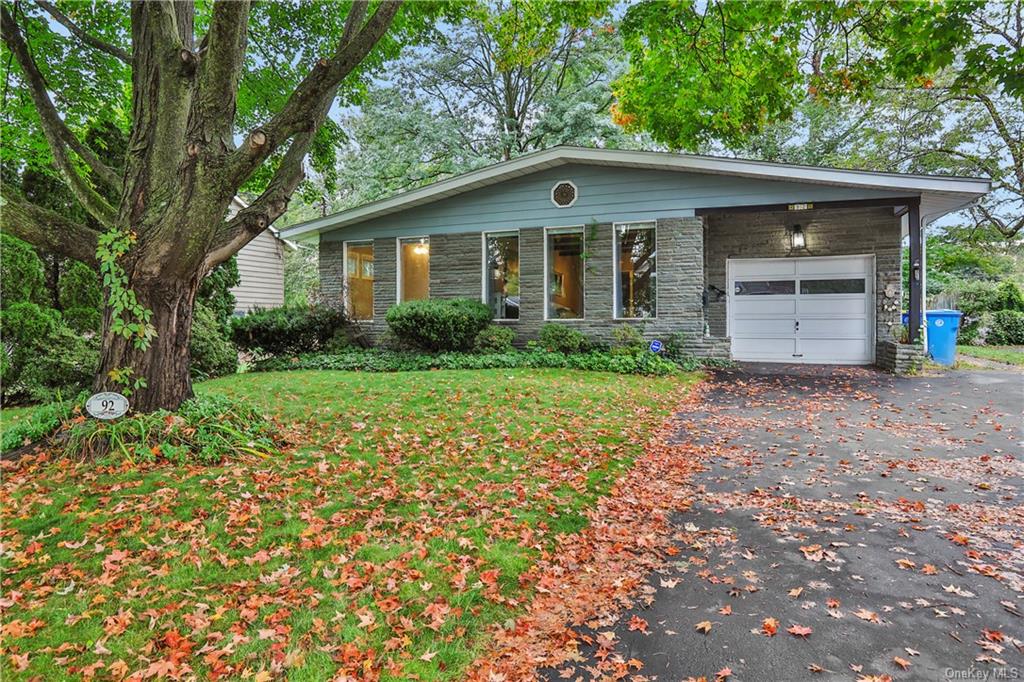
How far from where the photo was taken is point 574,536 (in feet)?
11.5

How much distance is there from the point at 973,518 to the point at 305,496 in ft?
15.8

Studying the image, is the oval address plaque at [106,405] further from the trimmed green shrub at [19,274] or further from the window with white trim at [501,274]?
the window with white trim at [501,274]

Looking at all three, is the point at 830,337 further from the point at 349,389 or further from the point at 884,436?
the point at 349,389

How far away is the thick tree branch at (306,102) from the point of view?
4066 millimetres

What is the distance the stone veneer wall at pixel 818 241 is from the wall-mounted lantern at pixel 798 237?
0.42 ft

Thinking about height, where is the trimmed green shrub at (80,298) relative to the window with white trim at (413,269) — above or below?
below

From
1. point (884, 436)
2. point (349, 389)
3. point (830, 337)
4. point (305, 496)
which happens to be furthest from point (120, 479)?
point (830, 337)

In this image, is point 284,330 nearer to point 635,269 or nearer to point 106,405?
point 106,405

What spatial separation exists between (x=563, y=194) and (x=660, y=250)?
8.22 ft

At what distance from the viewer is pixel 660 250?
10664 millimetres

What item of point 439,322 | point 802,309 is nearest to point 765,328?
point 802,309

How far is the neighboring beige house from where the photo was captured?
1759 cm

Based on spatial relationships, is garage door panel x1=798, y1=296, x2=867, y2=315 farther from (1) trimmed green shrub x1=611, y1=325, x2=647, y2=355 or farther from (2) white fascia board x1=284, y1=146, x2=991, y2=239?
(1) trimmed green shrub x1=611, y1=325, x2=647, y2=355

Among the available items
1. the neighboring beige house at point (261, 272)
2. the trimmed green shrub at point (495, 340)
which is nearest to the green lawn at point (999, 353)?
the trimmed green shrub at point (495, 340)
